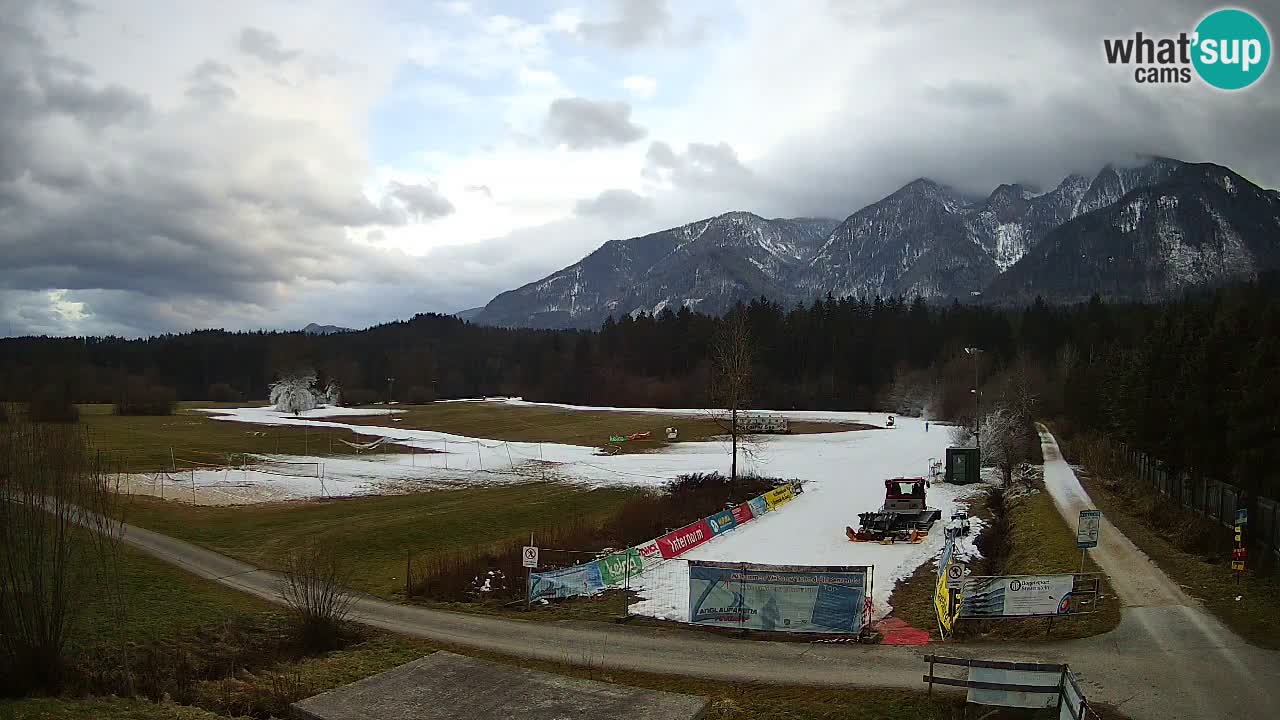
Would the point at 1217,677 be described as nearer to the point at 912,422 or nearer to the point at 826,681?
the point at 826,681

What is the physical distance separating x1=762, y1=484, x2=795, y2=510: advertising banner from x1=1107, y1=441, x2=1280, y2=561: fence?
19.3m

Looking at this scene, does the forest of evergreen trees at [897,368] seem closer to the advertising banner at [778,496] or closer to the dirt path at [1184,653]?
the dirt path at [1184,653]

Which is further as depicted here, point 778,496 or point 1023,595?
point 778,496

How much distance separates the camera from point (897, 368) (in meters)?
121

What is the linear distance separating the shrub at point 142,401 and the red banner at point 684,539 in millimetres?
121696

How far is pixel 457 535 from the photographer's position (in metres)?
35.9

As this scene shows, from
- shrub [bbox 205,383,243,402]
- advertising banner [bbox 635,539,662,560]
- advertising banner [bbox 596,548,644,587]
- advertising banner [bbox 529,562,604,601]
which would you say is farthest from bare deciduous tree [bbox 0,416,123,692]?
shrub [bbox 205,383,243,402]

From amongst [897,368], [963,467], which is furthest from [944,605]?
[897,368]

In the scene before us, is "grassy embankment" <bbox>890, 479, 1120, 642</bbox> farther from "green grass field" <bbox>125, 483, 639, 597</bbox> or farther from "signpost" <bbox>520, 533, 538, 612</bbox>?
"green grass field" <bbox>125, 483, 639, 597</bbox>

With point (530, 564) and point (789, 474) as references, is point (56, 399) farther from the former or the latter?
point (530, 564)

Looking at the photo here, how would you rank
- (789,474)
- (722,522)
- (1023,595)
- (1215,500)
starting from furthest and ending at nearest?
(789,474) < (722,522) < (1215,500) < (1023,595)

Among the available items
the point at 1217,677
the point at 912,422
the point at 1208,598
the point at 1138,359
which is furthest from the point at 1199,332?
the point at 912,422

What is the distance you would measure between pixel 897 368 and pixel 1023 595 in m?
107

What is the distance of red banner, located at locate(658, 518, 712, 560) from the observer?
3088cm
